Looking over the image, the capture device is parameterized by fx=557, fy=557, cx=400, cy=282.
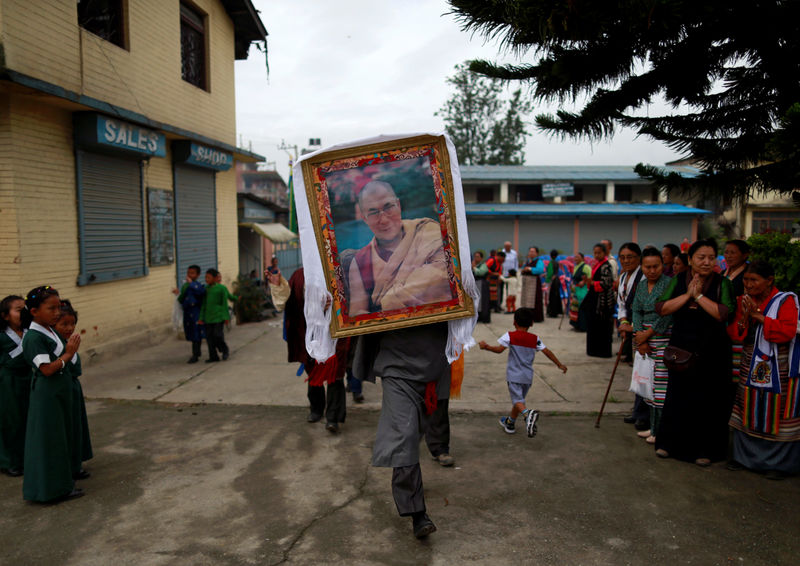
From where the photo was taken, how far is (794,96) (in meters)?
4.27

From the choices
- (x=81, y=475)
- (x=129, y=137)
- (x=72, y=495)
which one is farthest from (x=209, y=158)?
(x=72, y=495)

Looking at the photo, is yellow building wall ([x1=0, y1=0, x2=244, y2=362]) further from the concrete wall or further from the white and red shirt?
the concrete wall

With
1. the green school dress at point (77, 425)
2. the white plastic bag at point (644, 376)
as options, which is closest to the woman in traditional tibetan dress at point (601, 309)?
the white plastic bag at point (644, 376)

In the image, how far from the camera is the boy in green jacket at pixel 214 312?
841 centimetres

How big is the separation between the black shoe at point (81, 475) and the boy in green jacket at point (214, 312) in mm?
4148

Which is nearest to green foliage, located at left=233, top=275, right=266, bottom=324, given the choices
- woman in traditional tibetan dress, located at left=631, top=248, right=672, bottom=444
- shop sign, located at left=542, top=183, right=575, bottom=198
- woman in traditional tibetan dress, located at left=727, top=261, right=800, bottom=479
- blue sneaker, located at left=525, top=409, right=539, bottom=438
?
blue sneaker, located at left=525, top=409, right=539, bottom=438

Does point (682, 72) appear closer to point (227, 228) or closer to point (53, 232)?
point (53, 232)

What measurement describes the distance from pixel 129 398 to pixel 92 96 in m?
4.61

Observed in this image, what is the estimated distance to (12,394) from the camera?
169 inches

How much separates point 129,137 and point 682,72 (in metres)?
7.67

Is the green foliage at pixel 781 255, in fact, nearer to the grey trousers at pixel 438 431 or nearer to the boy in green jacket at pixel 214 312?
the grey trousers at pixel 438 431

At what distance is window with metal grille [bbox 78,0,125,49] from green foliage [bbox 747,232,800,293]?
9242 millimetres

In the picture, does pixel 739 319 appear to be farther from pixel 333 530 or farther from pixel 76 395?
pixel 76 395

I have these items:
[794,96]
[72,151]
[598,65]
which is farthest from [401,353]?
[72,151]
